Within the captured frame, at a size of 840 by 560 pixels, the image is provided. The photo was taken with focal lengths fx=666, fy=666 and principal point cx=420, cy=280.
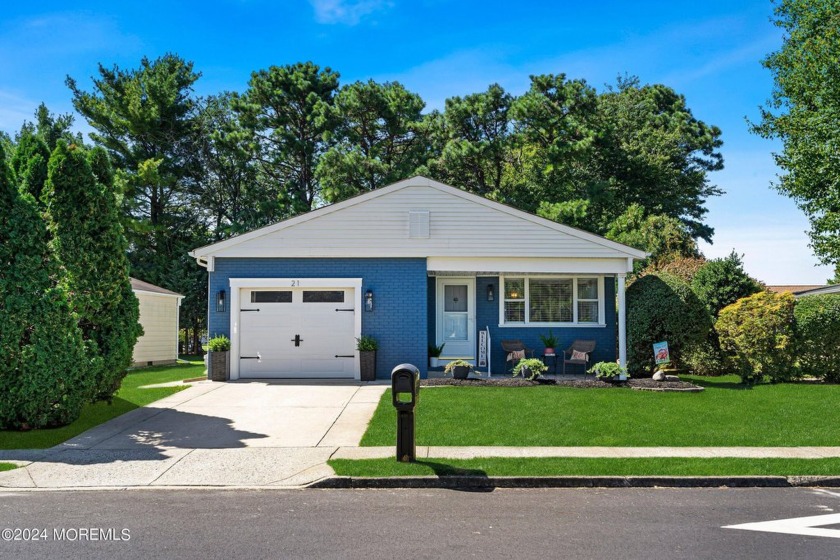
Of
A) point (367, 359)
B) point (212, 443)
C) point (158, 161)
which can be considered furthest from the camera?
point (158, 161)

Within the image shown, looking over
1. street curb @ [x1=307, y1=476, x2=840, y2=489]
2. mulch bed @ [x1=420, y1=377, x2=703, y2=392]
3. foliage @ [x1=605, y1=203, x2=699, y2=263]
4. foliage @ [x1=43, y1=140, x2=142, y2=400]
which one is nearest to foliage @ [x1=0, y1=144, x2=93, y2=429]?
foliage @ [x1=43, y1=140, x2=142, y2=400]

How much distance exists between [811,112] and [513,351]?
1610 centimetres

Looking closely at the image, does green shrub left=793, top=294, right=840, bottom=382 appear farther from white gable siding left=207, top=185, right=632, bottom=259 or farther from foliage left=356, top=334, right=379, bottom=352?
foliage left=356, top=334, right=379, bottom=352

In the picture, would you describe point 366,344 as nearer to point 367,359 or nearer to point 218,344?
→ point 367,359

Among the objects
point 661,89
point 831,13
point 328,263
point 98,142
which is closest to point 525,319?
point 328,263

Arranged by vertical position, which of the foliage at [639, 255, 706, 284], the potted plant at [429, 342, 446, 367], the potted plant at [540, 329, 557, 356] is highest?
the foliage at [639, 255, 706, 284]

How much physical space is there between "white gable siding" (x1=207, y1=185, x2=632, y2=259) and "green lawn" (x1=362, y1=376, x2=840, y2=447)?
12.1 ft

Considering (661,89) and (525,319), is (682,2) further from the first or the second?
(661,89)

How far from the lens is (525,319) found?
17.3 metres

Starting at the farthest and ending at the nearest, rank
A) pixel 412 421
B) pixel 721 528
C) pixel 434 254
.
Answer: pixel 434 254
pixel 412 421
pixel 721 528

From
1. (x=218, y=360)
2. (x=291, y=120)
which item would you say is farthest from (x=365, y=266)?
(x=291, y=120)

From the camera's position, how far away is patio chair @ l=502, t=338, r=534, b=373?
1653 cm

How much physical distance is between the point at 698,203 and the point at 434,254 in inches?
1190

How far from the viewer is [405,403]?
315 inches
